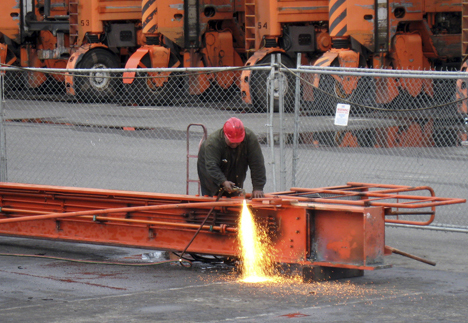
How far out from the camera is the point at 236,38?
1014 inches

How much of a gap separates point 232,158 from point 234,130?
42 cm

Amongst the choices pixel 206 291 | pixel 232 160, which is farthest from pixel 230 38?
pixel 206 291

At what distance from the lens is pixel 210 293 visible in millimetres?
6906

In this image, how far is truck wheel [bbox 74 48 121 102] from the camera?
946 inches

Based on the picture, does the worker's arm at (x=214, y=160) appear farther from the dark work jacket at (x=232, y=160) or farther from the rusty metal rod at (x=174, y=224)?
the rusty metal rod at (x=174, y=224)

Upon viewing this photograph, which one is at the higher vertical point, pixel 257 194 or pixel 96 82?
pixel 96 82

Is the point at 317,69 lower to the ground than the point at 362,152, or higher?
higher

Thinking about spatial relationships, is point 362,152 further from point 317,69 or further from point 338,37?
point 338,37

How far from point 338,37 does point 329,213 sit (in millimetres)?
13696

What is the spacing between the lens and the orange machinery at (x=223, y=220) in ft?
23.5

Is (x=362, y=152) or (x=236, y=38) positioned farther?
(x=236, y=38)

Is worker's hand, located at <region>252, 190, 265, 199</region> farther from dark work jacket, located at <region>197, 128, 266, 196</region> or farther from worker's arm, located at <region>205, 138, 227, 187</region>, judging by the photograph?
worker's arm, located at <region>205, 138, 227, 187</region>

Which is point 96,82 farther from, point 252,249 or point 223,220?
point 252,249

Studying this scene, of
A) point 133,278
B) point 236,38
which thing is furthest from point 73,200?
point 236,38
